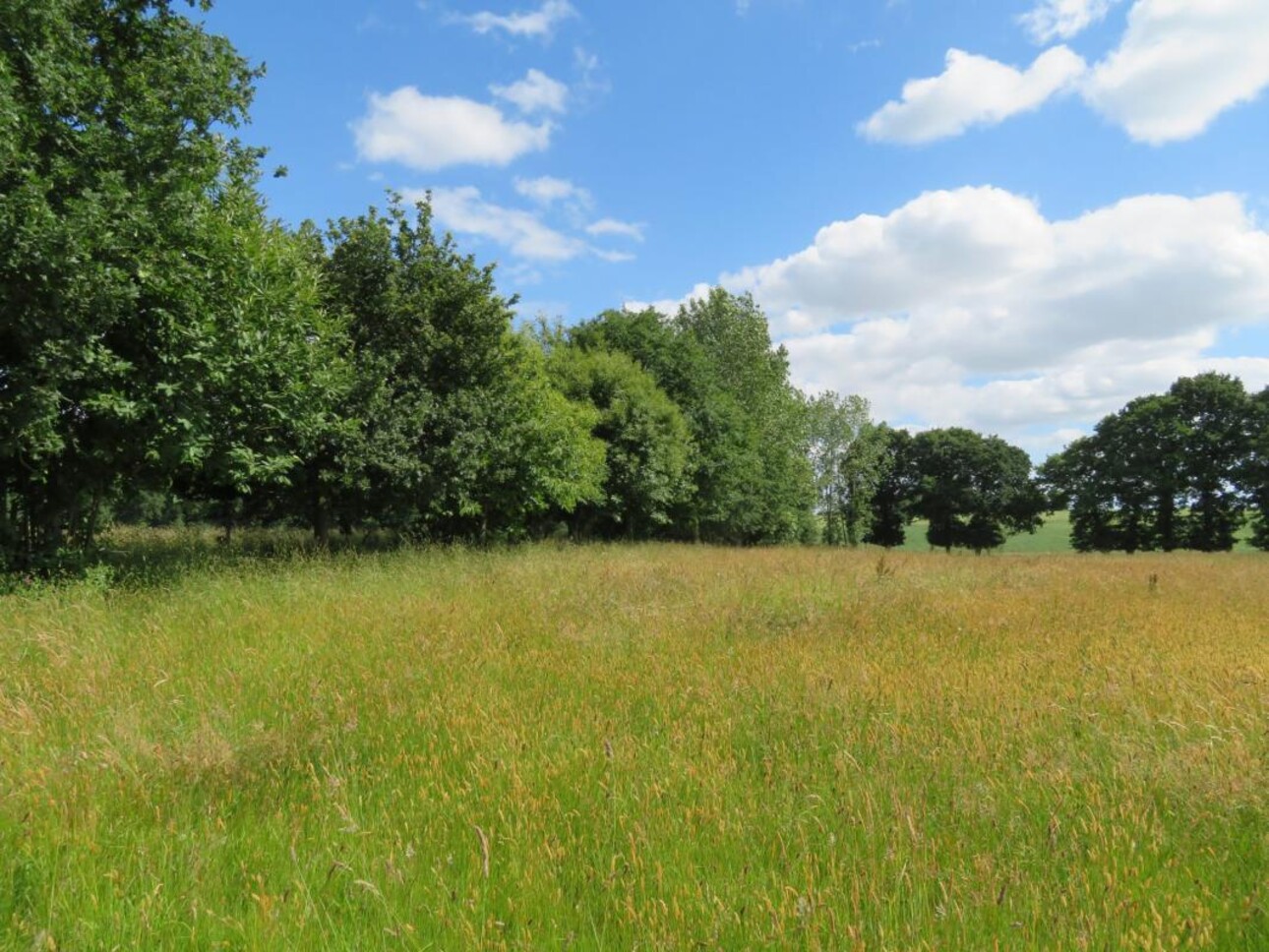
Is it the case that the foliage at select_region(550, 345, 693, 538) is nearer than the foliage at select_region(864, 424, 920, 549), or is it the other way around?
the foliage at select_region(550, 345, 693, 538)

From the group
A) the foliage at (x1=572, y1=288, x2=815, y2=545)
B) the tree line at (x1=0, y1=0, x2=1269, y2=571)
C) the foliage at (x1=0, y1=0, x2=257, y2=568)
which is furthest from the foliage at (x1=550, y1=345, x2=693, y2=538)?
the foliage at (x1=0, y1=0, x2=257, y2=568)

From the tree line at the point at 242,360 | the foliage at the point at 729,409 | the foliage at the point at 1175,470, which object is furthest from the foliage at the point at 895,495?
the tree line at the point at 242,360

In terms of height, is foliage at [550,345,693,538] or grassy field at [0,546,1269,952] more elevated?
foliage at [550,345,693,538]

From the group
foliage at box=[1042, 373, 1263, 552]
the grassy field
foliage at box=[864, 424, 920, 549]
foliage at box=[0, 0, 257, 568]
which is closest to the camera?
the grassy field

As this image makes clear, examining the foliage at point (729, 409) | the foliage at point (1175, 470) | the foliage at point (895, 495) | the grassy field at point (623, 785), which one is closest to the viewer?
the grassy field at point (623, 785)

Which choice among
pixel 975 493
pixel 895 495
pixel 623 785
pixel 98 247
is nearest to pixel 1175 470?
pixel 975 493

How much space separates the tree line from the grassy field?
347 cm

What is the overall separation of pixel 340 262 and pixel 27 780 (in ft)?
50.2

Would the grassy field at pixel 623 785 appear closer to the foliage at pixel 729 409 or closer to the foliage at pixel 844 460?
the foliage at pixel 729 409

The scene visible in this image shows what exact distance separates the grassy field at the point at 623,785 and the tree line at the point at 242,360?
347 cm

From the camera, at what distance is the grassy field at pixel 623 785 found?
98.9 inches

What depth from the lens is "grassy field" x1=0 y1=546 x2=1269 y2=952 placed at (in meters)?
2.51

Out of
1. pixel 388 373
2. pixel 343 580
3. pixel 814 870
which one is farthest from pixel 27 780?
pixel 388 373

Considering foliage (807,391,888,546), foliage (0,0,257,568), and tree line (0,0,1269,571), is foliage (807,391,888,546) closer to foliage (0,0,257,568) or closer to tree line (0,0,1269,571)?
tree line (0,0,1269,571)
